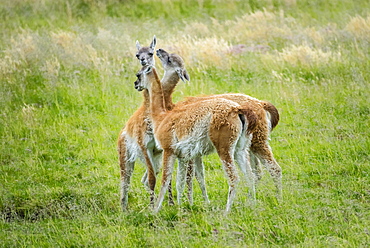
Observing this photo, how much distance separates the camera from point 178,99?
12.6 metres

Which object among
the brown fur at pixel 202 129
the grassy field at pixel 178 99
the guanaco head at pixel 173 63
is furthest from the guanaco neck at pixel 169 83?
the grassy field at pixel 178 99

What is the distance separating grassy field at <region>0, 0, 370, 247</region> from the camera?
261 inches

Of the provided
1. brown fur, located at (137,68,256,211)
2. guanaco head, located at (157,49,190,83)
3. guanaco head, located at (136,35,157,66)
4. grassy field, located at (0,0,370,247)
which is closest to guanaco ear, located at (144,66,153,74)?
guanaco head, located at (136,35,157,66)

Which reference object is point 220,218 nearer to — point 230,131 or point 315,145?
point 230,131

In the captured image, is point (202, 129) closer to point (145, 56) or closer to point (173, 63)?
point (173, 63)

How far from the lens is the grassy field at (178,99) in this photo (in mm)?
6637

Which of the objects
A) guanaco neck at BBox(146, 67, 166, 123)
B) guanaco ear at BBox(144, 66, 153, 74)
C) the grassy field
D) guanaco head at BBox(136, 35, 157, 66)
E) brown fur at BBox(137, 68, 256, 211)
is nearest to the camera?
the grassy field

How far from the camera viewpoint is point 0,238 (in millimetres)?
6969

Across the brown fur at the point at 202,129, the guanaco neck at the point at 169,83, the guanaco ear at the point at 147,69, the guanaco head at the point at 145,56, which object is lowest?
the brown fur at the point at 202,129

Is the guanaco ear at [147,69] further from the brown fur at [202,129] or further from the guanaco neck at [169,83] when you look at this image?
the brown fur at [202,129]

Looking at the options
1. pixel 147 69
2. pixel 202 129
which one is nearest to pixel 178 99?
pixel 147 69

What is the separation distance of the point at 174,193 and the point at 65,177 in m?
1.89

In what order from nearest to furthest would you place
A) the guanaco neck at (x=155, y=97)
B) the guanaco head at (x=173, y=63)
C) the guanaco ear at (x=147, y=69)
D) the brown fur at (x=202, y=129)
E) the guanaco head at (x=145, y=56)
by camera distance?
the brown fur at (x=202, y=129)
the guanaco neck at (x=155, y=97)
the guanaco ear at (x=147, y=69)
the guanaco head at (x=145, y=56)
the guanaco head at (x=173, y=63)

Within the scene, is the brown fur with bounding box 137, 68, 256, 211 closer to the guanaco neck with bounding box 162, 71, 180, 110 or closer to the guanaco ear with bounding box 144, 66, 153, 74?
the guanaco neck with bounding box 162, 71, 180, 110
